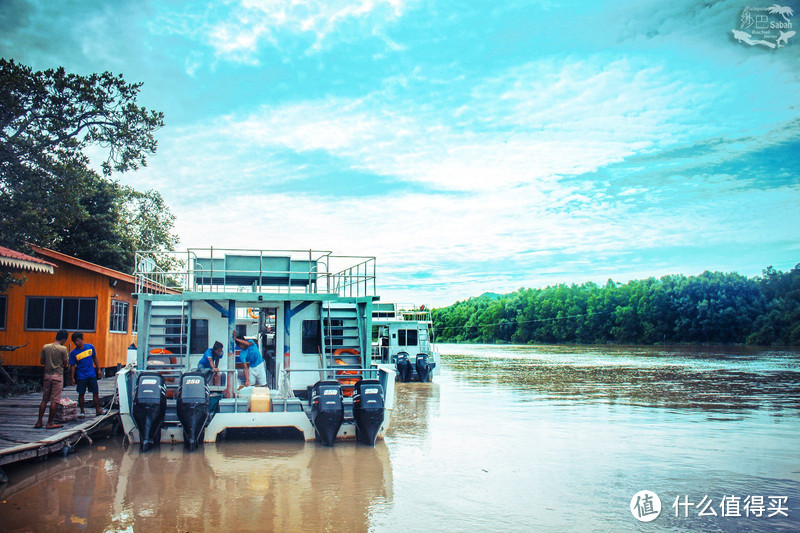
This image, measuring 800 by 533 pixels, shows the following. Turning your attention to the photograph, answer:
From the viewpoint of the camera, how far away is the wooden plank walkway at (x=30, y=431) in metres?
8.84

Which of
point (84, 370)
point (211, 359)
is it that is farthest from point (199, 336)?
point (84, 370)

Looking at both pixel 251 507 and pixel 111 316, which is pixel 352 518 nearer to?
pixel 251 507

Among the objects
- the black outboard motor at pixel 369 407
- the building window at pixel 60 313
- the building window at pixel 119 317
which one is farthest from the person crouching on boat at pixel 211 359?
the building window at pixel 119 317

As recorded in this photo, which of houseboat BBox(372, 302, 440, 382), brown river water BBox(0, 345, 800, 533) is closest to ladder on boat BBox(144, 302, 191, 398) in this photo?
brown river water BBox(0, 345, 800, 533)

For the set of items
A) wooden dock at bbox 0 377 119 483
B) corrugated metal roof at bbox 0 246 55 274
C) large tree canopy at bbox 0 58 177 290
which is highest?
large tree canopy at bbox 0 58 177 290

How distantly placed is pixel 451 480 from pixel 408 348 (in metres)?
20.2

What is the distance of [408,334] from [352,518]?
22.2m

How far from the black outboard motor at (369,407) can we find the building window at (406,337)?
17.6 meters

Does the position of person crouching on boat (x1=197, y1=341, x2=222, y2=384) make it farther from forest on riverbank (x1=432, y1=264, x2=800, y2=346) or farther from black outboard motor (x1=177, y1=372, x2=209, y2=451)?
forest on riverbank (x1=432, y1=264, x2=800, y2=346)

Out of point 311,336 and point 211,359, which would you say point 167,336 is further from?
point 311,336

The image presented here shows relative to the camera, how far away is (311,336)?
1420cm

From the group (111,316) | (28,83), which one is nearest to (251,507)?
(28,83)

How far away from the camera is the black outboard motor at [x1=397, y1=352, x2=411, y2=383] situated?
1098 inches

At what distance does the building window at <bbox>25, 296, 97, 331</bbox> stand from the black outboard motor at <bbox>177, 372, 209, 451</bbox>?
986cm
